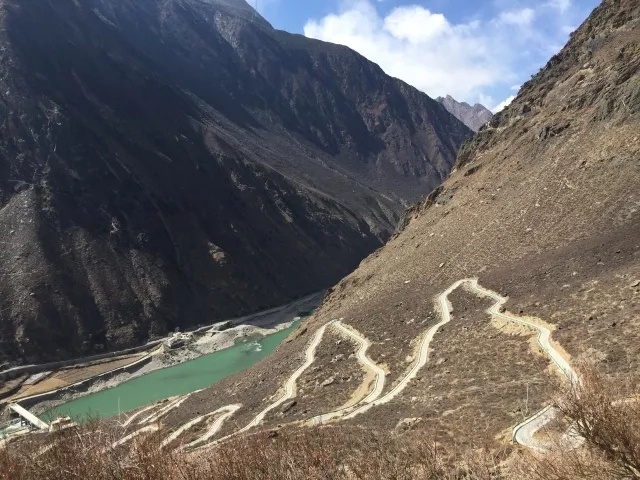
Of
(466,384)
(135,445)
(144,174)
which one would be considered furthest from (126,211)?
(135,445)

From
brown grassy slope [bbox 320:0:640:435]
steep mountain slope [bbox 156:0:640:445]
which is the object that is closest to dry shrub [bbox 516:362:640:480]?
→ steep mountain slope [bbox 156:0:640:445]

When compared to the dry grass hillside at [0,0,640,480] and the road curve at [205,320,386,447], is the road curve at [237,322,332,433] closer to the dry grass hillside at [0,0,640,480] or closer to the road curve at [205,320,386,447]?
the road curve at [205,320,386,447]

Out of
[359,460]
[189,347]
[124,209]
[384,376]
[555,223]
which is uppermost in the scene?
[124,209]

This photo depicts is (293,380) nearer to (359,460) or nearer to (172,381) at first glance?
(359,460)

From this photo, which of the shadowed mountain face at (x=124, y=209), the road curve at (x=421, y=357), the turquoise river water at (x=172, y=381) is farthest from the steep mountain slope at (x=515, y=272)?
the shadowed mountain face at (x=124, y=209)

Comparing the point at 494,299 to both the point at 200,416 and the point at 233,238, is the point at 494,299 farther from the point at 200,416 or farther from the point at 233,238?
the point at 233,238

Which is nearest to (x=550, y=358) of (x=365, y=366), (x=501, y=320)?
(x=501, y=320)
